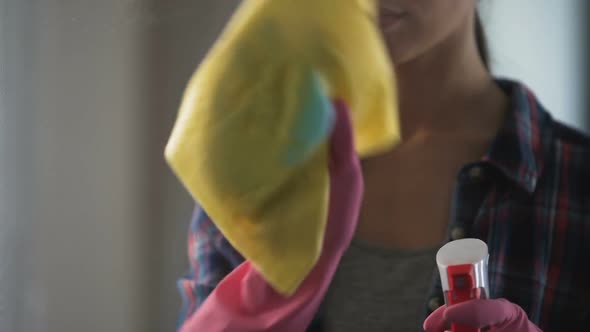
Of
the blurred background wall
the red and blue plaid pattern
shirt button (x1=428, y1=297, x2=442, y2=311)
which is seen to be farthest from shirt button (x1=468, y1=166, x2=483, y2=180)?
the blurred background wall

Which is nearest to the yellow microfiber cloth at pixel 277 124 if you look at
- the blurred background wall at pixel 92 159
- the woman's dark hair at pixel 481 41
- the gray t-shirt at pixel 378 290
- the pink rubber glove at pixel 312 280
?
the pink rubber glove at pixel 312 280

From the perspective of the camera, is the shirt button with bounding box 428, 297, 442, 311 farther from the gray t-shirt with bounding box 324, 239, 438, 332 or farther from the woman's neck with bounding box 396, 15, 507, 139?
the woman's neck with bounding box 396, 15, 507, 139

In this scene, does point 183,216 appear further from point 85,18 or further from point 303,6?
point 303,6

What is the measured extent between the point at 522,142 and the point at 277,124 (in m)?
0.34

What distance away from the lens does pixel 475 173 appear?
59cm

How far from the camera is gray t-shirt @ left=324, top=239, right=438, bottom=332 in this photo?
1.88 feet

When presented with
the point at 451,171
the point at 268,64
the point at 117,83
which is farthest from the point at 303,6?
the point at 451,171

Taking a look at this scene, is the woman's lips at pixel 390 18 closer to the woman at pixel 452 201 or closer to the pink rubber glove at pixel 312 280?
the woman at pixel 452 201

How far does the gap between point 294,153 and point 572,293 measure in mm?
350

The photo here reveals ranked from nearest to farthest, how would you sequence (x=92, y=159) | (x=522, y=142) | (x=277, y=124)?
(x=277, y=124) → (x=92, y=159) → (x=522, y=142)

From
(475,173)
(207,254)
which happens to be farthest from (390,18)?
(207,254)

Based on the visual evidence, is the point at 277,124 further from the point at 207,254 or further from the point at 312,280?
the point at 207,254

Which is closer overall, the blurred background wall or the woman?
the blurred background wall

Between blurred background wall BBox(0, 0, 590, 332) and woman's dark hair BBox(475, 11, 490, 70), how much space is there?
26 centimetres
